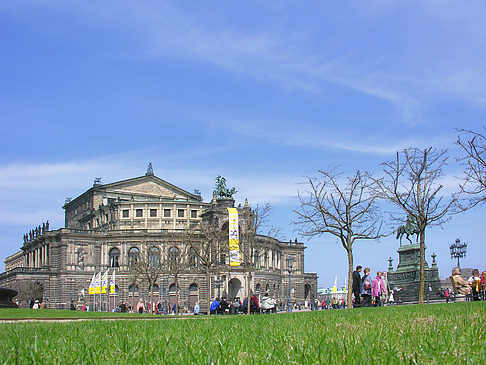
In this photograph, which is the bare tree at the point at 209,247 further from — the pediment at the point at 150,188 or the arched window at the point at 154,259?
the pediment at the point at 150,188

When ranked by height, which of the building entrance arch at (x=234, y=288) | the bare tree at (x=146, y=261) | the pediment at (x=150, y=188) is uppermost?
the pediment at (x=150, y=188)

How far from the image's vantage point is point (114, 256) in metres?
93.1

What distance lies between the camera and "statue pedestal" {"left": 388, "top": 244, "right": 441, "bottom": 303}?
39250 millimetres

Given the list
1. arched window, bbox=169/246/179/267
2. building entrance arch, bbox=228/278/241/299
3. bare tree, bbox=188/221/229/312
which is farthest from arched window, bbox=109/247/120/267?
building entrance arch, bbox=228/278/241/299

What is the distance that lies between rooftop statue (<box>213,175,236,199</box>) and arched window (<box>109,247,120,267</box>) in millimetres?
21244

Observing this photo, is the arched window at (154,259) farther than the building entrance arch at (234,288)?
No

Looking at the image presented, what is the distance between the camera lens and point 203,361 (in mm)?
3926

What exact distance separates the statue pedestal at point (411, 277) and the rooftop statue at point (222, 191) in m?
60.1

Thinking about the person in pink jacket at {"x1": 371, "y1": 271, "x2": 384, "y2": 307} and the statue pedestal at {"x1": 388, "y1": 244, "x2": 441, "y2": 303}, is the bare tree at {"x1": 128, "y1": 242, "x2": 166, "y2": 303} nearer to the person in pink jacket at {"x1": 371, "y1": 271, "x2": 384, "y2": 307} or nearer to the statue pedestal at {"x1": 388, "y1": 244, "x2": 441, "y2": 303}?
the statue pedestal at {"x1": 388, "y1": 244, "x2": 441, "y2": 303}

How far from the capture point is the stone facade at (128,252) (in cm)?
8938

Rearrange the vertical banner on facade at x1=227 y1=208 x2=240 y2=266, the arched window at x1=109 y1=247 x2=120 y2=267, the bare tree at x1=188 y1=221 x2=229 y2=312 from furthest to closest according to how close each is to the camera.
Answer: the arched window at x1=109 y1=247 x2=120 y2=267
the vertical banner on facade at x1=227 y1=208 x2=240 y2=266
the bare tree at x1=188 y1=221 x2=229 y2=312

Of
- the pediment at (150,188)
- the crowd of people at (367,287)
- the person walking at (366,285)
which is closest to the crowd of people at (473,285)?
the crowd of people at (367,287)

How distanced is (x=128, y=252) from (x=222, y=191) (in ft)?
68.2

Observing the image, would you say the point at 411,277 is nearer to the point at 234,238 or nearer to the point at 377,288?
the point at 377,288
